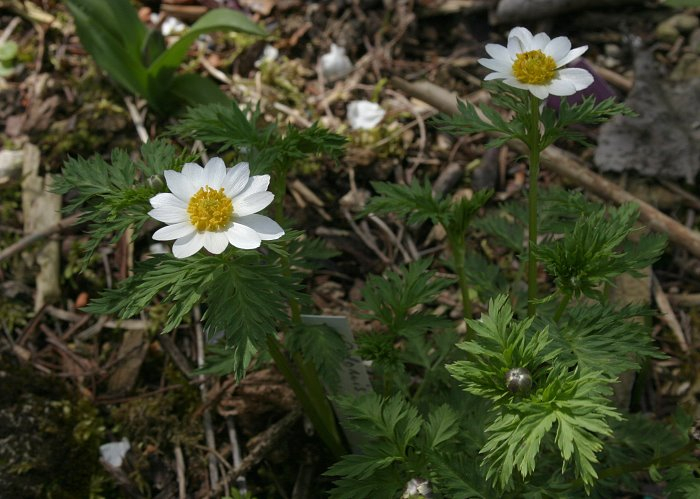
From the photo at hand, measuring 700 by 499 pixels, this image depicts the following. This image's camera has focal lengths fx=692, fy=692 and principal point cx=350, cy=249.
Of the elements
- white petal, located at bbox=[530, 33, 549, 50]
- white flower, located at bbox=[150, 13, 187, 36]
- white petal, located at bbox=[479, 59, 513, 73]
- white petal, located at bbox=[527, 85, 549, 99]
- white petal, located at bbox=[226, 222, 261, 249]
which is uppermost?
white petal, located at bbox=[479, 59, 513, 73]

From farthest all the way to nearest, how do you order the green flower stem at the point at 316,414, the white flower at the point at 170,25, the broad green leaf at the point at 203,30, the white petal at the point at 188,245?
the white flower at the point at 170,25 → the broad green leaf at the point at 203,30 → the green flower stem at the point at 316,414 → the white petal at the point at 188,245

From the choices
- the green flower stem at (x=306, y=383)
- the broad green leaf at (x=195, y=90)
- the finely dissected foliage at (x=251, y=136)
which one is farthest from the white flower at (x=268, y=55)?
the finely dissected foliage at (x=251, y=136)

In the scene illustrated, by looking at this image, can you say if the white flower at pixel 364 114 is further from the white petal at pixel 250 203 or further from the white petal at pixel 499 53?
the white petal at pixel 250 203

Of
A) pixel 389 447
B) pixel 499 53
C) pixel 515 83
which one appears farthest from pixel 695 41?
pixel 389 447

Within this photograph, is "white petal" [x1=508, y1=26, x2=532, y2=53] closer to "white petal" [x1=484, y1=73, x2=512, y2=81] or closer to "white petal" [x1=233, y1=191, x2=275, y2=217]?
"white petal" [x1=484, y1=73, x2=512, y2=81]

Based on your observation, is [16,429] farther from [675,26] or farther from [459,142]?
[675,26]

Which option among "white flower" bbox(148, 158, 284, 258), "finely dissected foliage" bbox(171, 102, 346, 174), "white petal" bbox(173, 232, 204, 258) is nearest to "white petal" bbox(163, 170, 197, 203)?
"white flower" bbox(148, 158, 284, 258)
